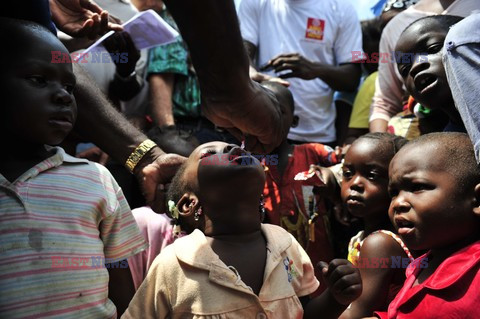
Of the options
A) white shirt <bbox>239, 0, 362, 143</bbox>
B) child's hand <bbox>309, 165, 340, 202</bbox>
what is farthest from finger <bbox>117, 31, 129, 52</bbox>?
child's hand <bbox>309, 165, 340, 202</bbox>

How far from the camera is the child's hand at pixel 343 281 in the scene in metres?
1.87

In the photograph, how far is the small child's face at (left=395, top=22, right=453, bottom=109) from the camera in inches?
96.8

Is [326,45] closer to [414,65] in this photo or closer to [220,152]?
[414,65]

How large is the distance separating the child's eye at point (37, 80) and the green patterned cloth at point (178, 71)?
2241mm

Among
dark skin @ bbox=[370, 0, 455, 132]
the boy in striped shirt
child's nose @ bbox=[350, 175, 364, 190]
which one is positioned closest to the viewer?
the boy in striped shirt

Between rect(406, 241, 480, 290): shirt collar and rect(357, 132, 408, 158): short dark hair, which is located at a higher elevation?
rect(406, 241, 480, 290): shirt collar

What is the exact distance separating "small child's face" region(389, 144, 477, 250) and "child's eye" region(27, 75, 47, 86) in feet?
4.57

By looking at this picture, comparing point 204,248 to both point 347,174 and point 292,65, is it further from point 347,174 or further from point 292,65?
point 292,65

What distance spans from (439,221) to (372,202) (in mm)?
684

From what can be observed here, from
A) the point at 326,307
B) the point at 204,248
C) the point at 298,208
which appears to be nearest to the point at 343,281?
the point at 326,307

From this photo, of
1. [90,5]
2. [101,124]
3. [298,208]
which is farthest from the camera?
[298,208]

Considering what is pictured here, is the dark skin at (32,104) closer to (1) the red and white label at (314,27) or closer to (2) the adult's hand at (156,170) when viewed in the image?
(2) the adult's hand at (156,170)

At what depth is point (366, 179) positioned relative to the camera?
108 inches

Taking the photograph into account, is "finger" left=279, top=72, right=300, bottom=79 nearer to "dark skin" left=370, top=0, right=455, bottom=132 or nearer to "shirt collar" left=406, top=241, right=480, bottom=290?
"dark skin" left=370, top=0, right=455, bottom=132
